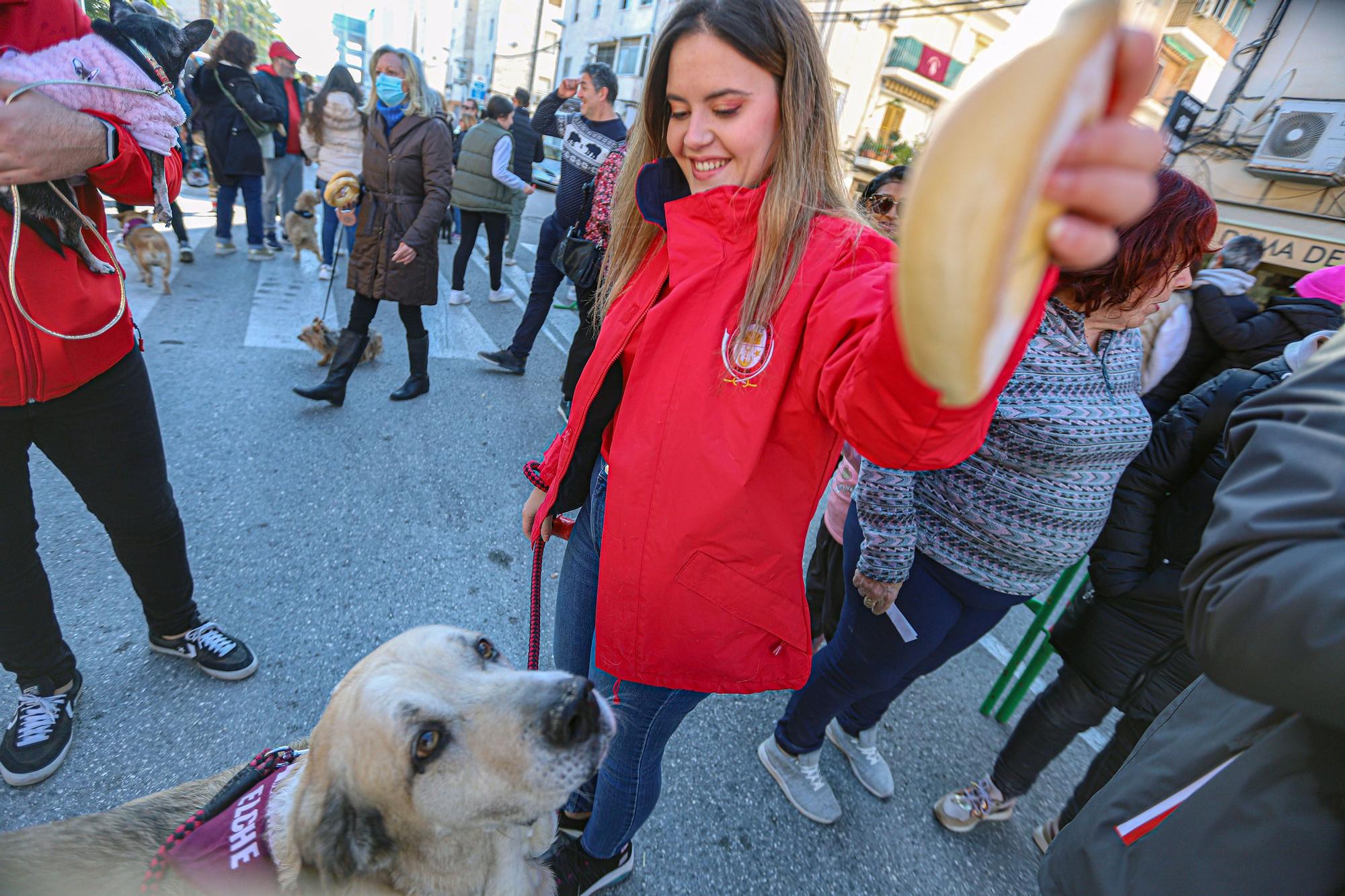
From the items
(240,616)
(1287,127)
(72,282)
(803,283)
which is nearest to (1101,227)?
(803,283)

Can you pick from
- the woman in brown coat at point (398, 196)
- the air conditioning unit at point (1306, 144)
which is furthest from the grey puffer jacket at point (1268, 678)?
the air conditioning unit at point (1306, 144)

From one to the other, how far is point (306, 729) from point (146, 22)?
2.49 meters

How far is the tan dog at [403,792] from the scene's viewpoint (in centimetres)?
139

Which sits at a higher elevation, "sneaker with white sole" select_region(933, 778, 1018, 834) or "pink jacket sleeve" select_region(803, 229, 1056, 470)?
"pink jacket sleeve" select_region(803, 229, 1056, 470)

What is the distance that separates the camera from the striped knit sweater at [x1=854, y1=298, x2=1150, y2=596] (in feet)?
5.71

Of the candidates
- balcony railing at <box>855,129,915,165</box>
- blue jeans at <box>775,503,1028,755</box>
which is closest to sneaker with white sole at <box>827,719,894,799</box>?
blue jeans at <box>775,503,1028,755</box>

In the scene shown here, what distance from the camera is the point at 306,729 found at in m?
2.42

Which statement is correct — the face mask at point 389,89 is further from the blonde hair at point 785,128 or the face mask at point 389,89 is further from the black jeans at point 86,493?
the blonde hair at point 785,128

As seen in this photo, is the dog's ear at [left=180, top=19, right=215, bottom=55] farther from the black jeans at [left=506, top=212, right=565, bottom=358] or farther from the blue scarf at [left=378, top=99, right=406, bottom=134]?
the black jeans at [left=506, top=212, right=565, bottom=358]

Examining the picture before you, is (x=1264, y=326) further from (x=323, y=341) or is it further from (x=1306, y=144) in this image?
(x=1306, y=144)

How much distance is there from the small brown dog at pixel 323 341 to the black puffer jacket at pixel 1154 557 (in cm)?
520

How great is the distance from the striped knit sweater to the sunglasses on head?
64.2 inches

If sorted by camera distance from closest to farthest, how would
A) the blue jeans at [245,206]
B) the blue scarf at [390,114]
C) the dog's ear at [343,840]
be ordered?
1. the dog's ear at [343,840]
2. the blue scarf at [390,114]
3. the blue jeans at [245,206]

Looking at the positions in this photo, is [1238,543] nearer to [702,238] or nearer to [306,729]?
[702,238]
